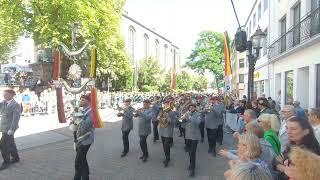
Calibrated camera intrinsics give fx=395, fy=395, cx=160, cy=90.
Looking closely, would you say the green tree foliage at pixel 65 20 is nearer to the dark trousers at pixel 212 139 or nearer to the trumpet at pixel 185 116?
the dark trousers at pixel 212 139

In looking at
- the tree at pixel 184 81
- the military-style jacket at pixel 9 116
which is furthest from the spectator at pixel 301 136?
the tree at pixel 184 81

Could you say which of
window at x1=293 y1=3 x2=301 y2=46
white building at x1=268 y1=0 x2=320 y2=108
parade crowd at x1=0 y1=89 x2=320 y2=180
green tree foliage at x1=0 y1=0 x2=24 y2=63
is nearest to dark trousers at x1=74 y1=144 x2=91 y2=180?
parade crowd at x1=0 y1=89 x2=320 y2=180

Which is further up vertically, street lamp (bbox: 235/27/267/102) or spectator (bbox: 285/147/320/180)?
street lamp (bbox: 235/27/267/102)

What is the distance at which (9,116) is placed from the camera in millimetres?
9133

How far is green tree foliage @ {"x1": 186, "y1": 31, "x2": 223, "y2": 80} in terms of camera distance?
6475 centimetres

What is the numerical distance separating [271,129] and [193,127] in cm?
396

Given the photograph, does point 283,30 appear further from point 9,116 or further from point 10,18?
point 10,18

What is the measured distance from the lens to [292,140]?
4.32 m

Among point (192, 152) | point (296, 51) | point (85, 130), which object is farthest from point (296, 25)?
point (85, 130)

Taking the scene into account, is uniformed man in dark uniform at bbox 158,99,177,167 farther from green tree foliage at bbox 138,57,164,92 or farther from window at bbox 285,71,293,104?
green tree foliage at bbox 138,57,164,92

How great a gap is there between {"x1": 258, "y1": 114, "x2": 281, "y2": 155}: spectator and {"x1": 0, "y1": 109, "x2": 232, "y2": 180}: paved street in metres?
3.15

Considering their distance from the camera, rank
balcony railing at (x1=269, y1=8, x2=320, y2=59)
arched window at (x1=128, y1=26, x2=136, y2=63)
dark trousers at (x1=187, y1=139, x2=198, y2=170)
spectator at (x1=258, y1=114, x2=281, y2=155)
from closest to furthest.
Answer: spectator at (x1=258, y1=114, x2=281, y2=155) < dark trousers at (x1=187, y1=139, x2=198, y2=170) < balcony railing at (x1=269, y1=8, x2=320, y2=59) < arched window at (x1=128, y1=26, x2=136, y2=63)

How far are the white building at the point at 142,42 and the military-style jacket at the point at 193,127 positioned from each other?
147 ft

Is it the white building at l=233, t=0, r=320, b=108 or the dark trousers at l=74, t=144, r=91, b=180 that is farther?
the white building at l=233, t=0, r=320, b=108
